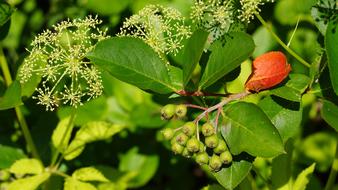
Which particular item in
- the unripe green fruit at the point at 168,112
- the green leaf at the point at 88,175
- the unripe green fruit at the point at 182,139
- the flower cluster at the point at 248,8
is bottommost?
the green leaf at the point at 88,175

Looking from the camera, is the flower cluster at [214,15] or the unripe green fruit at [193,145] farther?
the flower cluster at [214,15]

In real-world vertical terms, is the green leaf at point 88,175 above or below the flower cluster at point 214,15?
below

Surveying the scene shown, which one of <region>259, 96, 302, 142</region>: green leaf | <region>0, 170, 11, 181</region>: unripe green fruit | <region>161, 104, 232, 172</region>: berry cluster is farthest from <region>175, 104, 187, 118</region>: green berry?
<region>0, 170, 11, 181</region>: unripe green fruit

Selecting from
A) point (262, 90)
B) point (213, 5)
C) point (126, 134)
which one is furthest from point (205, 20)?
point (126, 134)

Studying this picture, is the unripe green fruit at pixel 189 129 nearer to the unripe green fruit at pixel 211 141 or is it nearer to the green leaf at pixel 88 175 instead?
the unripe green fruit at pixel 211 141

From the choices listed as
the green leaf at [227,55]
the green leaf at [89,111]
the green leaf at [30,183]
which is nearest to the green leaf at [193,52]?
the green leaf at [227,55]

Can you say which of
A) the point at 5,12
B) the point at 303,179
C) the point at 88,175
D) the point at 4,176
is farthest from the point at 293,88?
the point at 4,176

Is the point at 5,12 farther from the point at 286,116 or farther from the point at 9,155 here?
the point at 286,116
